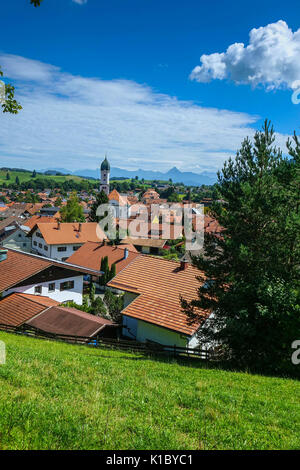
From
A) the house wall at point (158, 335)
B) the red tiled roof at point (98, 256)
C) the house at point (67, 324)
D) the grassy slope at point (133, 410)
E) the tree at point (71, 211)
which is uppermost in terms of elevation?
the tree at point (71, 211)

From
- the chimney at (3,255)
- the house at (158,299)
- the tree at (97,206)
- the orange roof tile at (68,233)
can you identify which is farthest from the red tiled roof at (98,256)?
the tree at (97,206)

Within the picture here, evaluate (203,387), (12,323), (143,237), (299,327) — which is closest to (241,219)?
(299,327)

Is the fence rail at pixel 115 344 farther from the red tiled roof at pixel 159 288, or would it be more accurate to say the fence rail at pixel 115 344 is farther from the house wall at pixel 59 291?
the house wall at pixel 59 291

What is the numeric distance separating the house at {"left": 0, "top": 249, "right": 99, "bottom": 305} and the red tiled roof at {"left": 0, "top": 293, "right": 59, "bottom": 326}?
5.68ft

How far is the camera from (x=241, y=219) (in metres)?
14.2

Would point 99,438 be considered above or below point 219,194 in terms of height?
below

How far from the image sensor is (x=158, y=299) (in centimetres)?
2123

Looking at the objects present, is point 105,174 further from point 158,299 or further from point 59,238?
point 158,299

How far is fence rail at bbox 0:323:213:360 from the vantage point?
16391 millimetres

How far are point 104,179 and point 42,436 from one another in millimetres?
A: 129165

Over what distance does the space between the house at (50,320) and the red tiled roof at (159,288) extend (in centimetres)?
235

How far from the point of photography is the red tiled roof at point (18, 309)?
2034cm

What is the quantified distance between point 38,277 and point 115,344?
12510mm

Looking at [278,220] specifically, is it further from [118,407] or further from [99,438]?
[99,438]
